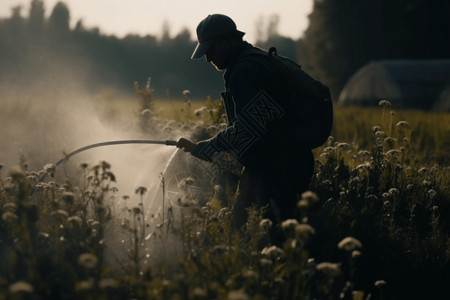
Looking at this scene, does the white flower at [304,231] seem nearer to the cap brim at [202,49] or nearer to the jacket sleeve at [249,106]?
the jacket sleeve at [249,106]

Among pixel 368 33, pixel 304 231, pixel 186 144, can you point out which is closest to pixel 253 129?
pixel 186 144

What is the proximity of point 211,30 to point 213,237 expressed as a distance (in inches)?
64.2

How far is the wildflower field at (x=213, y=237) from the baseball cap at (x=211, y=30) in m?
1.00

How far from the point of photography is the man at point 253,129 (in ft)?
17.5

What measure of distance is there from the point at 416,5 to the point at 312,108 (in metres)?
48.7

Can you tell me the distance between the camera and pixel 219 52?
5.56 meters

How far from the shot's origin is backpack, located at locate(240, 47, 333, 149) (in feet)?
17.8

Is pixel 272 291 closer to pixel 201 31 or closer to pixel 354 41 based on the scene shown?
pixel 201 31

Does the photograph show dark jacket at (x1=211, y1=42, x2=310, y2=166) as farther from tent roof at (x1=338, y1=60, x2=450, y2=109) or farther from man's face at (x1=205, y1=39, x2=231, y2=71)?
tent roof at (x1=338, y1=60, x2=450, y2=109)

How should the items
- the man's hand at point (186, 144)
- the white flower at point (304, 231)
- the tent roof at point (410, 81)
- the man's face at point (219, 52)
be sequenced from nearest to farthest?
the white flower at point (304, 231)
the man's face at point (219, 52)
the man's hand at point (186, 144)
the tent roof at point (410, 81)

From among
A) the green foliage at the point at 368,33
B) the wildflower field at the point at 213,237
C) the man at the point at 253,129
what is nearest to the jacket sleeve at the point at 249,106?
the man at the point at 253,129

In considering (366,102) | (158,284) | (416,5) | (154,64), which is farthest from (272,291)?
(154,64)

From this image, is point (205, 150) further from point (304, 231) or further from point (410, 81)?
point (410, 81)

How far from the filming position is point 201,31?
550 cm
